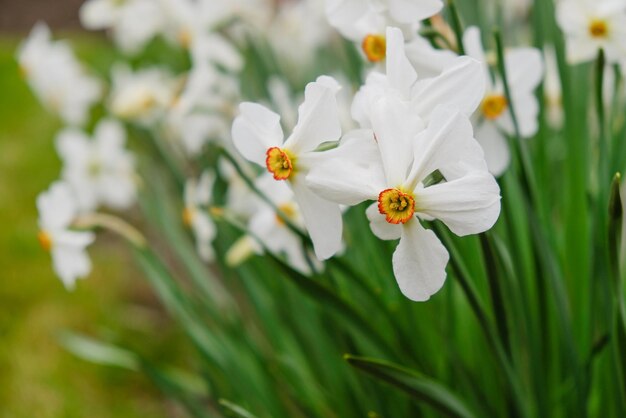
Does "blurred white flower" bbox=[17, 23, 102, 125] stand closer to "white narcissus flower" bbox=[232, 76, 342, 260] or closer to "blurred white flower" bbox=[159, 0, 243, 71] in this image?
"blurred white flower" bbox=[159, 0, 243, 71]

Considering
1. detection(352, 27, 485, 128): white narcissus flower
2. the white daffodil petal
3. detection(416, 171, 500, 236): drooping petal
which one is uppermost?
detection(352, 27, 485, 128): white narcissus flower

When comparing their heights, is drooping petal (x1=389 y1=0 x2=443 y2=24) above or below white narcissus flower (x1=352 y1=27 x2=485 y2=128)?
above

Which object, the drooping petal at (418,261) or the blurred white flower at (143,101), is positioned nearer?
the drooping petal at (418,261)

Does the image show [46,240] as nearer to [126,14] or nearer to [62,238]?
[62,238]

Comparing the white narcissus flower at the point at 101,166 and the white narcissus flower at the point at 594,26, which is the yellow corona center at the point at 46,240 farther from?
the white narcissus flower at the point at 594,26

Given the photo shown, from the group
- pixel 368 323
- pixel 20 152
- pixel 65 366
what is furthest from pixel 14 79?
pixel 368 323

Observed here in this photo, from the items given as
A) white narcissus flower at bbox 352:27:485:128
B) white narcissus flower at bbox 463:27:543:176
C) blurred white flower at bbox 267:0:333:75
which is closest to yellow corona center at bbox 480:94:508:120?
white narcissus flower at bbox 463:27:543:176

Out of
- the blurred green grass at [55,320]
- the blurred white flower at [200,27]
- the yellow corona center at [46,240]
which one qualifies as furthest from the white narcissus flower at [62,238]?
the blurred white flower at [200,27]
